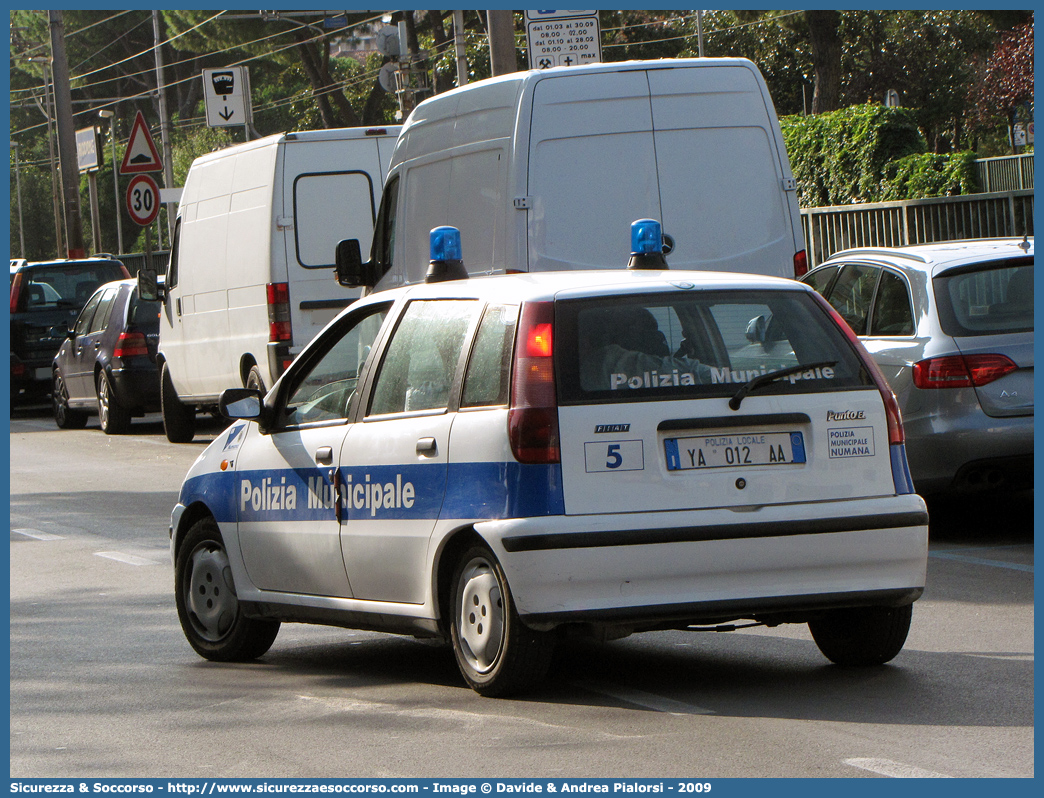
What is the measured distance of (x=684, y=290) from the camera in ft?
20.7

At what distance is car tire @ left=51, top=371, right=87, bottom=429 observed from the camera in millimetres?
22516

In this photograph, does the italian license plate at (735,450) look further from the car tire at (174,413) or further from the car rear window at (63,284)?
the car rear window at (63,284)

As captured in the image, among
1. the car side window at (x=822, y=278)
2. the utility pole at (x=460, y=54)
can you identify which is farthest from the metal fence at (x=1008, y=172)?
the car side window at (x=822, y=278)

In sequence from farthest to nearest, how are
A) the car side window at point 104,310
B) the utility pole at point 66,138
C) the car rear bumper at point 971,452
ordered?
the utility pole at point 66,138 → the car side window at point 104,310 → the car rear bumper at point 971,452

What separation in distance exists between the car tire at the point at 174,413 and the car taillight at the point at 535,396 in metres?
13.2

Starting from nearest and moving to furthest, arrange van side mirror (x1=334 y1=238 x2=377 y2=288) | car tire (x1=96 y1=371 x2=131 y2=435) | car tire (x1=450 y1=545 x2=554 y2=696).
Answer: car tire (x1=450 y1=545 x2=554 y2=696) → van side mirror (x1=334 y1=238 x2=377 y2=288) → car tire (x1=96 y1=371 x2=131 y2=435)

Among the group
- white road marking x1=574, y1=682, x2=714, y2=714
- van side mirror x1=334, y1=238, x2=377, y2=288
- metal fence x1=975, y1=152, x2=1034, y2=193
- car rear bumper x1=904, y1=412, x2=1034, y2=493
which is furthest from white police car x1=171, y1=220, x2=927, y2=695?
metal fence x1=975, y1=152, x2=1034, y2=193

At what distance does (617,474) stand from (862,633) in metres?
1.32

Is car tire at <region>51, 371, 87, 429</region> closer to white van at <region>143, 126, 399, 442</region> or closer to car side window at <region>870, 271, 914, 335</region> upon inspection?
white van at <region>143, 126, 399, 442</region>

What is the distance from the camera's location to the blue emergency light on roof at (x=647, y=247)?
7.38 m

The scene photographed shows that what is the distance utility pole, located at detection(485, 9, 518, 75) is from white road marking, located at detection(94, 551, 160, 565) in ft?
25.2

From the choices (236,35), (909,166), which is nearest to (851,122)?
(909,166)

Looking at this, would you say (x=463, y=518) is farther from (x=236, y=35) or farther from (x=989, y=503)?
(x=236, y=35)
